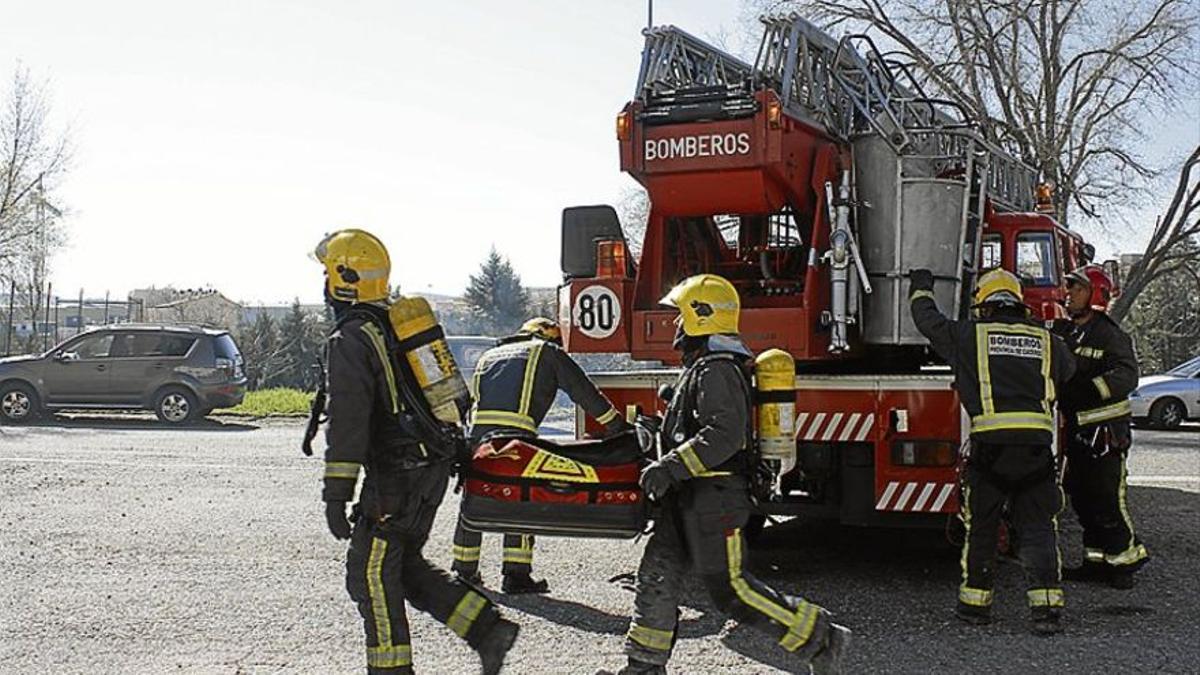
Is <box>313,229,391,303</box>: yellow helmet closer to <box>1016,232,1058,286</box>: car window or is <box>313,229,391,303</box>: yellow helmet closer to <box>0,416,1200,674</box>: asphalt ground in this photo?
<box>0,416,1200,674</box>: asphalt ground

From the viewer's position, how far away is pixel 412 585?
4.78m

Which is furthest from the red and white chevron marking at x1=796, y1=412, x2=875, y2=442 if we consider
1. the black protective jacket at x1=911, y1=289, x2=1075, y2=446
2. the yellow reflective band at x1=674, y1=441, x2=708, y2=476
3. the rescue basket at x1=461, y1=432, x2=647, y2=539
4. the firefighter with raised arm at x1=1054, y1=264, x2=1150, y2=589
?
the yellow reflective band at x1=674, y1=441, x2=708, y2=476

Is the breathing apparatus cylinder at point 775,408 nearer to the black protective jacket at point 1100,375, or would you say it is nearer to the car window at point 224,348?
the black protective jacket at point 1100,375

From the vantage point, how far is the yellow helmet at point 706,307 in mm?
4773

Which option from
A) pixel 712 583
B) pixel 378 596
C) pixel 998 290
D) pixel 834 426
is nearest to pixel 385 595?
pixel 378 596

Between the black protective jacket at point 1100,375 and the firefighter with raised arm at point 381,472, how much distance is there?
13.9 feet

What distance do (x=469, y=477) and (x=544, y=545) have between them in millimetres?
3480

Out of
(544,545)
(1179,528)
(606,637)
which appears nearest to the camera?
(606,637)

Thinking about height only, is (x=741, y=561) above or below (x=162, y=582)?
above

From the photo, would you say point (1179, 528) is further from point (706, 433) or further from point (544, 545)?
point (706, 433)

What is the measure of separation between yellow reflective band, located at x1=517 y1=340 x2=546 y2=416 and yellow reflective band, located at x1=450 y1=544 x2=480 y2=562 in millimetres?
983

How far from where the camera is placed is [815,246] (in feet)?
22.4

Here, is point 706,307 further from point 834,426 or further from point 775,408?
point 834,426

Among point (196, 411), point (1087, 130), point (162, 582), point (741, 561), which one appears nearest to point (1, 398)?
point (196, 411)
